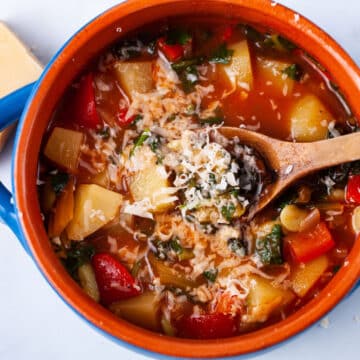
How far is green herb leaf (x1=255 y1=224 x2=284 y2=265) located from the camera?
233cm

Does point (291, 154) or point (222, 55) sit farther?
point (222, 55)

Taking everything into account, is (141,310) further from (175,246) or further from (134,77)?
(134,77)

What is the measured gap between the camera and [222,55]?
242 cm

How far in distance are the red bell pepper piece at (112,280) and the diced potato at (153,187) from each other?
209 millimetres

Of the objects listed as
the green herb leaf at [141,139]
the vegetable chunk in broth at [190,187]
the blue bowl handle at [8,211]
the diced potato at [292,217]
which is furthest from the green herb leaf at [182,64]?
the blue bowl handle at [8,211]

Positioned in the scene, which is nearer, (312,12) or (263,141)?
(263,141)

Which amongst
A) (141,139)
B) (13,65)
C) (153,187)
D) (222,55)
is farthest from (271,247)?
(13,65)

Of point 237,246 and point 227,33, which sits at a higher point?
point 227,33

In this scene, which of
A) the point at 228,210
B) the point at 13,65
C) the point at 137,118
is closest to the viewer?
the point at 228,210

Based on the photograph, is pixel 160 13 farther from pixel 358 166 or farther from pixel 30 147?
pixel 358 166

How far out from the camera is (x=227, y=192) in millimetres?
2268

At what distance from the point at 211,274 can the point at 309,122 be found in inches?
22.1

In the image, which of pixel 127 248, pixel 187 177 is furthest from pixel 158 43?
pixel 127 248

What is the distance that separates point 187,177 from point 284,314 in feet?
1.73
